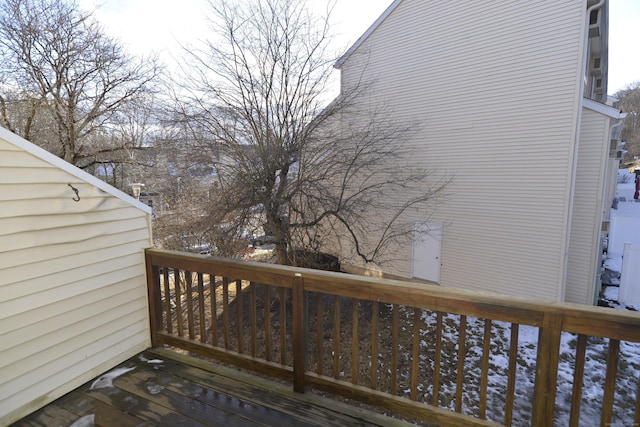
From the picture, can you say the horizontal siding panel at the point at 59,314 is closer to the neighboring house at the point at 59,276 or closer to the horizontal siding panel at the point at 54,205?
the neighboring house at the point at 59,276

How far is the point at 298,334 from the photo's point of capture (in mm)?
1987

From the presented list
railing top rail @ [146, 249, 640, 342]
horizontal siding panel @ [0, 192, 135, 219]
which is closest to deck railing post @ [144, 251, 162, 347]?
horizontal siding panel @ [0, 192, 135, 219]

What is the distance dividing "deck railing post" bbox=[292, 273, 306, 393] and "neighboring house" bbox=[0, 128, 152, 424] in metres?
1.34

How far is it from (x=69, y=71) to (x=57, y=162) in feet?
30.4

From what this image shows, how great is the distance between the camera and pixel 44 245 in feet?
6.31

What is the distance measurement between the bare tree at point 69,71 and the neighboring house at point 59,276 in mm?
8479

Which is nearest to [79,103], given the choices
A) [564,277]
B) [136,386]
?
[136,386]

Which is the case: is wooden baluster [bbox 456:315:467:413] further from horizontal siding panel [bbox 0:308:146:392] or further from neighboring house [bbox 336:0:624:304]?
neighboring house [bbox 336:0:624:304]

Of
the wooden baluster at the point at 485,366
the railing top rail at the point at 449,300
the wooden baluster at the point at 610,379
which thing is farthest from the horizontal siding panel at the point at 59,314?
the wooden baluster at the point at 610,379

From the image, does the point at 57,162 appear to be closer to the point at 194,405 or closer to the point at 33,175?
the point at 33,175

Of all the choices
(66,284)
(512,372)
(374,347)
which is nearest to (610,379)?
(512,372)

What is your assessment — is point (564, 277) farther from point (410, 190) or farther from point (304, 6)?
point (304, 6)

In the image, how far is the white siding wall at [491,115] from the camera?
6.46m

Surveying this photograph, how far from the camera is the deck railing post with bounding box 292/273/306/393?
6.38ft
